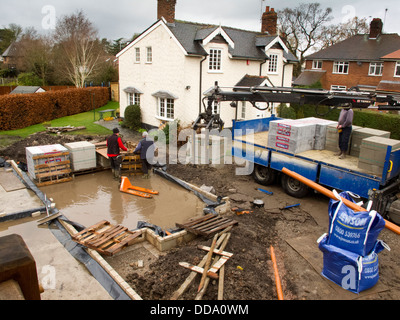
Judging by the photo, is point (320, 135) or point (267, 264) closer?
point (267, 264)

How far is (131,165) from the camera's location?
1360 cm

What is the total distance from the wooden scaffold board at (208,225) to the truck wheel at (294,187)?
3624mm

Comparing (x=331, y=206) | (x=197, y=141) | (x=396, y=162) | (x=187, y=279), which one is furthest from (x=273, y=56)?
(x=187, y=279)

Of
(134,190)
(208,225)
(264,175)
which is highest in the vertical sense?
(264,175)

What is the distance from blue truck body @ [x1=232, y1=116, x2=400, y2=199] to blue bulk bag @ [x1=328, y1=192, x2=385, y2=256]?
3529mm

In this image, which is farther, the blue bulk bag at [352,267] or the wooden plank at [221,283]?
the blue bulk bag at [352,267]

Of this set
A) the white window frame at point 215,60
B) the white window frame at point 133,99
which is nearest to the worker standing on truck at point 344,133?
the white window frame at point 215,60

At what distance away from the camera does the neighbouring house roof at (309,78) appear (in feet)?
122

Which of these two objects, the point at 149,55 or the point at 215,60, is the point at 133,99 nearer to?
the point at 149,55

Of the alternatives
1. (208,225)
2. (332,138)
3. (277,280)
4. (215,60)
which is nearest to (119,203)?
(208,225)

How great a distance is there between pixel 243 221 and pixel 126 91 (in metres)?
17.5

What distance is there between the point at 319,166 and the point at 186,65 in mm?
11420

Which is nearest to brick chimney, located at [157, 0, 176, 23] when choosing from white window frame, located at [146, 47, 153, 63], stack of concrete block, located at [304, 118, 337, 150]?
white window frame, located at [146, 47, 153, 63]

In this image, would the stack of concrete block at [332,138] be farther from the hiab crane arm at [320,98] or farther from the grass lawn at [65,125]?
the grass lawn at [65,125]
